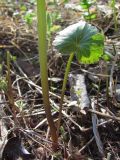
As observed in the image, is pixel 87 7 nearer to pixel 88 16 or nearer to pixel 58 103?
pixel 88 16

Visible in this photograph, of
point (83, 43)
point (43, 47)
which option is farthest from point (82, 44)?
point (43, 47)

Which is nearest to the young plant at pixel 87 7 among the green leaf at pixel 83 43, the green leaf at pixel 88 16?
the green leaf at pixel 88 16

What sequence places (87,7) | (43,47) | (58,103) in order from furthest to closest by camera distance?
1. (87,7)
2. (58,103)
3. (43,47)

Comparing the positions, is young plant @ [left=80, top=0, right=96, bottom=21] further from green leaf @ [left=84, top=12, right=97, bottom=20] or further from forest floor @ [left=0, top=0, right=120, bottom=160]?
forest floor @ [left=0, top=0, right=120, bottom=160]

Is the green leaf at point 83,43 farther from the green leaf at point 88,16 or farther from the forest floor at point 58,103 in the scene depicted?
the green leaf at point 88,16

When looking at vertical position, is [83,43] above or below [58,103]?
above

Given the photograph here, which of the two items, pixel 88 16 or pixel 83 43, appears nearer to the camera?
pixel 83 43
